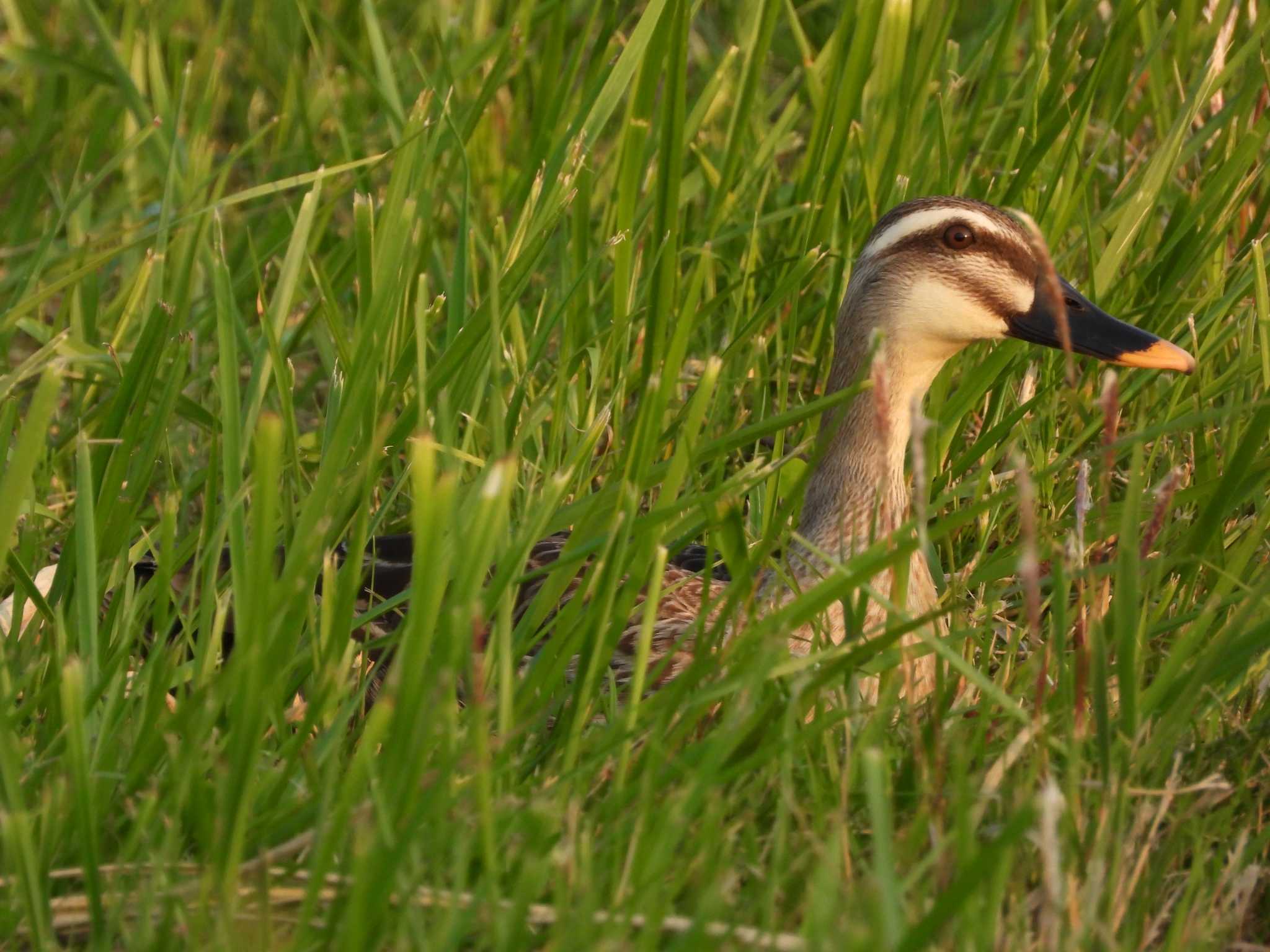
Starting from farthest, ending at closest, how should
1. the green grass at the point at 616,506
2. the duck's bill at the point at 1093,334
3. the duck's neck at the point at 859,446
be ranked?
the duck's neck at the point at 859,446 → the duck's bill at the point at 1093,334 → the green grass at the point at 616,506

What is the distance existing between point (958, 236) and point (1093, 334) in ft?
1.05

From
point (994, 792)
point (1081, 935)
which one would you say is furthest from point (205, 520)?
point (1081, 935)

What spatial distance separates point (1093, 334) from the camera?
354cm

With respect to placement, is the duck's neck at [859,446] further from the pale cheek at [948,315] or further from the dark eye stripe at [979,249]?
the dark eye stripe at [979,249]

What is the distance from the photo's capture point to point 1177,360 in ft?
11.3

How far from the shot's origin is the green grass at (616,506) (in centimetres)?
206

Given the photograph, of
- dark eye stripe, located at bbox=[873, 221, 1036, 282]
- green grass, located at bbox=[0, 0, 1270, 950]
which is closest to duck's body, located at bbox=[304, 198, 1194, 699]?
dark eye stripe, located at bbox=[873, 221, 1036, 282]

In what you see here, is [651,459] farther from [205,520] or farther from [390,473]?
[390,473]

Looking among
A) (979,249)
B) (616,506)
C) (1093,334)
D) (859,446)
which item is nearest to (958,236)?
(979,249)

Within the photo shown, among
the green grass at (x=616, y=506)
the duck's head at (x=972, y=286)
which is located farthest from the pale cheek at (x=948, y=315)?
the green grass at (x=616, y=506)

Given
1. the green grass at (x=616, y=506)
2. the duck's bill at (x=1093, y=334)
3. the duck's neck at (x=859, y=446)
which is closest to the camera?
the green grass at (x=616, y=506)

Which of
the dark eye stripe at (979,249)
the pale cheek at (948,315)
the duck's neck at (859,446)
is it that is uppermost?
the dark eye stripe at (979,249)

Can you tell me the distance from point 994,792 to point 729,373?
1858 mm

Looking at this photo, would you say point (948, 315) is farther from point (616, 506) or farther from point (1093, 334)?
point (616, 506)
